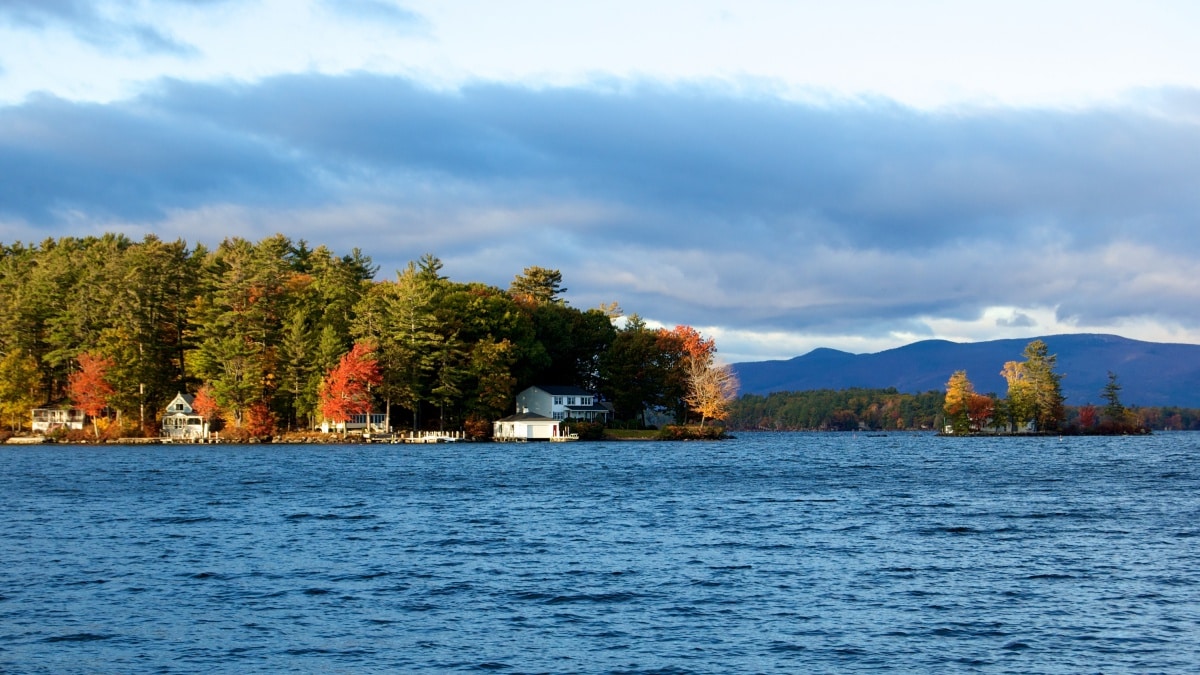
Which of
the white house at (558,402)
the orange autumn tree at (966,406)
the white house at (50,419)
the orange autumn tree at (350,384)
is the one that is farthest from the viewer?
the orange autumn tree at (966,406)

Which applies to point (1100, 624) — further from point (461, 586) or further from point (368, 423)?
point (368, 423)

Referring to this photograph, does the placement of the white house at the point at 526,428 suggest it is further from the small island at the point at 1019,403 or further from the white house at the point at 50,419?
the small island at the point at 1019,403

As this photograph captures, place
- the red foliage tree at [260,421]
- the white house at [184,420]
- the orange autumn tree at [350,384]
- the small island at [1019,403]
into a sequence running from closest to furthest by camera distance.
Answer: the orange autumn tree at [350,384] < the red foliage tree at [260,421] < the white house at [184,420] < the small island at [1019,403]

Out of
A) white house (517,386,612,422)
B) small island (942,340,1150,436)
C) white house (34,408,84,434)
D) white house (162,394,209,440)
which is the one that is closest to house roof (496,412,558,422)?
white house (517,386,612,422)

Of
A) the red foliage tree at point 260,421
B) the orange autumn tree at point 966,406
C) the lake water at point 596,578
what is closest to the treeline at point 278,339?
the red foliage tree at point 260,421

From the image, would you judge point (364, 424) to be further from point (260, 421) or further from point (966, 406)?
point (966, 406)

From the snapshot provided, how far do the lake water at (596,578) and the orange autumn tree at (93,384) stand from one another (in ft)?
205

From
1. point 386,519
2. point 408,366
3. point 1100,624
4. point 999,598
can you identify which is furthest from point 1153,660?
point 408,366

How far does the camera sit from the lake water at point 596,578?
2117 centimetres

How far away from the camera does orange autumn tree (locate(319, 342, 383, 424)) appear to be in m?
112

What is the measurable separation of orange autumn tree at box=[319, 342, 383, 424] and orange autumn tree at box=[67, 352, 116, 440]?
26154mm

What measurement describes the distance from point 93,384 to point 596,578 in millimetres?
105727

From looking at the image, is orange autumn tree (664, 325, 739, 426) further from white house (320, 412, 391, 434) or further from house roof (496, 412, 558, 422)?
white house (320, 412, 391, 434)

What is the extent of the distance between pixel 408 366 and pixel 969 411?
96.5 meters
